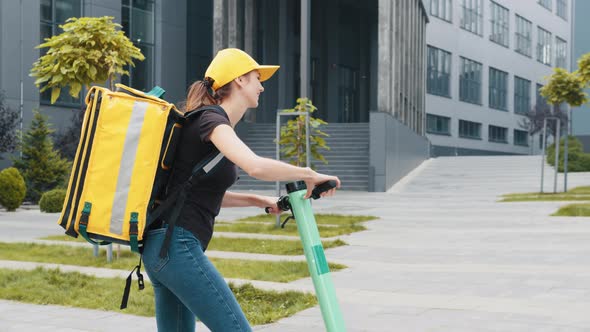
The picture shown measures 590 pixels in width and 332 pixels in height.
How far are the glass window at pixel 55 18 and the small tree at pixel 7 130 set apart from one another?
4.19m

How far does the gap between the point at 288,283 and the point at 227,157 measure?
535 centimetres

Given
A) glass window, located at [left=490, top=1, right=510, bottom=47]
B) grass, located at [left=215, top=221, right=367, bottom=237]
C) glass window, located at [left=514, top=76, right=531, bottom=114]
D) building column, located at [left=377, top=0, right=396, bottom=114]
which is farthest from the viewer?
glass window, located at [left=514, top=76, right=531, bottom=114]

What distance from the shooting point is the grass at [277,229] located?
44.4 ft

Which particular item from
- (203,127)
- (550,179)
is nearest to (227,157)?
(203,127)

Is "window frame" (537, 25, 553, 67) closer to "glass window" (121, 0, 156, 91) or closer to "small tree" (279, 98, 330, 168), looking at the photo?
"glass window" (121, 0, 156, 91)

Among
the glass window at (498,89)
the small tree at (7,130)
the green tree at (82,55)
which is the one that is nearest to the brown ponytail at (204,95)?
the green tree at (82,55)

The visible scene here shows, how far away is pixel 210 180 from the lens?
3039 mm

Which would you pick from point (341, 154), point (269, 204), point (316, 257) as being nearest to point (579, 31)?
point (341, 154)

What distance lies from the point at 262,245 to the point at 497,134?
5223 centimetres

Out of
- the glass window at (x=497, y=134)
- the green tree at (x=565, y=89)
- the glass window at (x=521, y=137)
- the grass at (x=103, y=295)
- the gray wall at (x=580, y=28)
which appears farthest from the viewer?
the glass window at (x=521, y=137)

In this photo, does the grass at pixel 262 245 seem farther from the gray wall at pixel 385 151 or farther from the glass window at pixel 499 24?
the glass window at pixel 499 24

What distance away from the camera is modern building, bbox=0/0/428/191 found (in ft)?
84.9

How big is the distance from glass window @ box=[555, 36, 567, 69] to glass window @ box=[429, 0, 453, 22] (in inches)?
802

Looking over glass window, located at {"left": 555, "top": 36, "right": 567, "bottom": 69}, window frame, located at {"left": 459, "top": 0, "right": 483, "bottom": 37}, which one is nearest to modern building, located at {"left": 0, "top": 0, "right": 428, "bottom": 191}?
window frame, located at {"left": 459, "top": 0, "right": 483, "bottom": 37}
